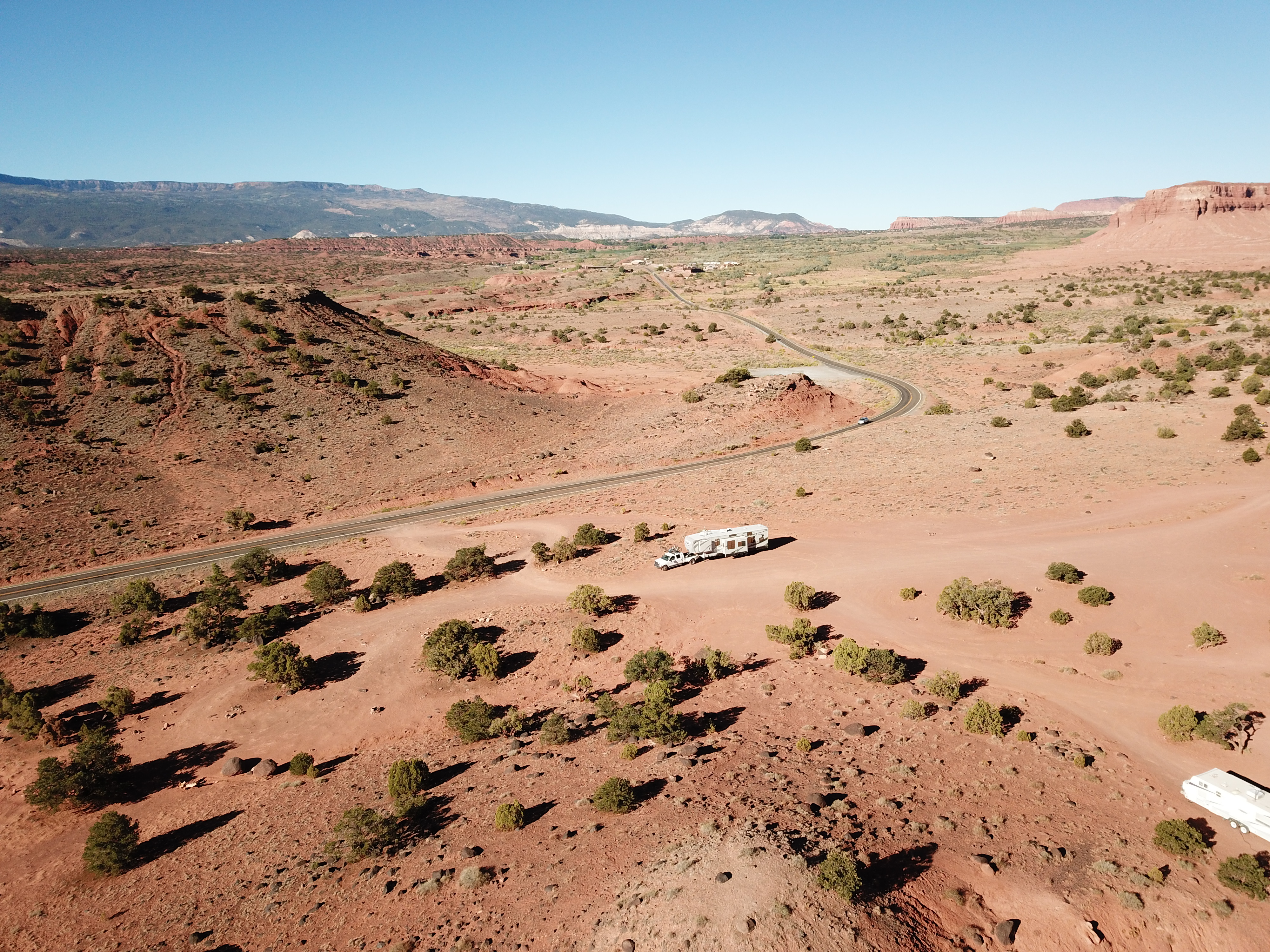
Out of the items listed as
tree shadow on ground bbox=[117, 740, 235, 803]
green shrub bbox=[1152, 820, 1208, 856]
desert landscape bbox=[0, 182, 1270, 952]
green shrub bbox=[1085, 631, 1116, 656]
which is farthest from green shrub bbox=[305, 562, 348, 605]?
green shrub bbox=[1085, 631, 1116, 656]

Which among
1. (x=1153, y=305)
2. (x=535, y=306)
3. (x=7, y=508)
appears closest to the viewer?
(x=7, y=508)

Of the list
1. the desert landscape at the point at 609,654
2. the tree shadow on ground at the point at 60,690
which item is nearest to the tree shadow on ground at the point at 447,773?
the desert landscape at the point at 609,654

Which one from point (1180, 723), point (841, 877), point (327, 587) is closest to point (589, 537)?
point (327, 587)

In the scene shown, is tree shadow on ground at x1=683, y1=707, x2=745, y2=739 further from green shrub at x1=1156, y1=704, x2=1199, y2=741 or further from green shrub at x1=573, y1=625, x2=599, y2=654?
green shrub at x1=1156, y1=704, x2=1199, y2=741

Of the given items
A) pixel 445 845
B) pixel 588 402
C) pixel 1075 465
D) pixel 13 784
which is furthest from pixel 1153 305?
pixel 13 784

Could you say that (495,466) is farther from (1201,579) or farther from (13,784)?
(1201,579)

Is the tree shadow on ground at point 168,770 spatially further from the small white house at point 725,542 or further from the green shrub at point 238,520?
the green shrub at point 238,520

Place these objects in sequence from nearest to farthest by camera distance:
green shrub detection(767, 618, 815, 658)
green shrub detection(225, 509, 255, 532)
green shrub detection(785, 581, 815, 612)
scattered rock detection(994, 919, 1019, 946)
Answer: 1. scattered rock detection(994, 919, 1019, 946)
2. green shrub detection(767, 618, 815, 658)
3. green shrub detection(785, 581, 815, 612)
4. green shrub detection(225, 509, 255, 532)
